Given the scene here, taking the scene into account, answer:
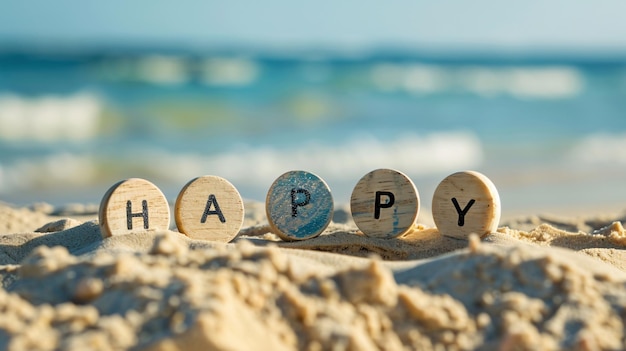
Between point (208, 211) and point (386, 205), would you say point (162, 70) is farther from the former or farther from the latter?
point (386, 205)

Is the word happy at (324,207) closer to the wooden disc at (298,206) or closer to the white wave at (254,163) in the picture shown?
the wooden disc at (298,206)

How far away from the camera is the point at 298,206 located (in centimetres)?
378

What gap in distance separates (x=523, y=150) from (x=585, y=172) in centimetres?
125

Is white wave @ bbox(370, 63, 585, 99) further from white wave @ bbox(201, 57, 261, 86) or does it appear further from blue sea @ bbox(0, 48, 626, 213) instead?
white wave @ bbox(201, 57, 261, 86)

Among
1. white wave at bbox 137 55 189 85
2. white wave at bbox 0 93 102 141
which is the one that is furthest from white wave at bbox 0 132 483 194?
white wave at bbox 137 55 189 85

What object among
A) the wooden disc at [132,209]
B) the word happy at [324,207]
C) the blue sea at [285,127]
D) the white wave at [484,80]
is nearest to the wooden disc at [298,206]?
the word happy at [324,207]

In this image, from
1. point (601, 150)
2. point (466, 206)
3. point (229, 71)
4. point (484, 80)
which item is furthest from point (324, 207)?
point (484, 80)

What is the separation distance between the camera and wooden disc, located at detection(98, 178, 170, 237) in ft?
11.6

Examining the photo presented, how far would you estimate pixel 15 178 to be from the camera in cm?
848

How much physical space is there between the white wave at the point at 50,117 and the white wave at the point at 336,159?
6.98 feet

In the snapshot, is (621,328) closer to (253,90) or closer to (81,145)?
(81,145)

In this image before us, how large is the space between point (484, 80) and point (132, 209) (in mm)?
18441

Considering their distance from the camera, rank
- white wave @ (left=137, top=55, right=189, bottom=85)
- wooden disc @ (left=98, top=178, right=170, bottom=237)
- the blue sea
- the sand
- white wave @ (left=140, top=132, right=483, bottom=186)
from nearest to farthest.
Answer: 1. the sand
2. wooden disc @ (left=98, top=178, right=170, bottom=237)
3. the blue sea
4. white wave @ (left=140, top=132, right=483, bottom=186)
5. white wave @ (left=137, top=55, right=189, bottom=85)

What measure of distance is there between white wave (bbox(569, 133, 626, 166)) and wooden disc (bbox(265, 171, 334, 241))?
651cm
